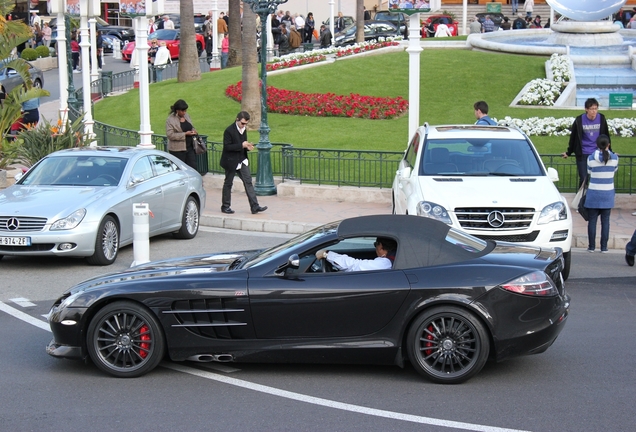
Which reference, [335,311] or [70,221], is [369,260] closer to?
[335,311]

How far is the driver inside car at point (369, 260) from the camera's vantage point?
7547 mm

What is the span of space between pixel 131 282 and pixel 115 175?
5.74 metres

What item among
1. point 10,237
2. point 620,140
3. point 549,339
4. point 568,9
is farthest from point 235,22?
point 549,339

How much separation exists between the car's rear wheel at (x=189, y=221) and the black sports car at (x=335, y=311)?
658 centimetres

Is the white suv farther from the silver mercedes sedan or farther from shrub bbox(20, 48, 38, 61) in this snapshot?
shrub bbox(20, 48, 38, 61)

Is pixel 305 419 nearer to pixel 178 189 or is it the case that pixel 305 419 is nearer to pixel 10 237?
pixel 10 237

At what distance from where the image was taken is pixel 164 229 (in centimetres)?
1380

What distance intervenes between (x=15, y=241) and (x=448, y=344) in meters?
6.46

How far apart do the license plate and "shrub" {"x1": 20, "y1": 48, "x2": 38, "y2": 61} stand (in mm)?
34553

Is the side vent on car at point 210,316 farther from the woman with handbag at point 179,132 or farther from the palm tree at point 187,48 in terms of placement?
the palm tree at point 187,48

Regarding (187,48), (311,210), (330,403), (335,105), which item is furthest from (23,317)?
(187,48)

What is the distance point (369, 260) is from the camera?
762 cm

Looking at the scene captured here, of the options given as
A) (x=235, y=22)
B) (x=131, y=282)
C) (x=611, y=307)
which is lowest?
(x=611, y=307)

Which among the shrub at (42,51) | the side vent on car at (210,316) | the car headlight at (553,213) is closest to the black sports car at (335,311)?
the side vent on car at (210,316)
